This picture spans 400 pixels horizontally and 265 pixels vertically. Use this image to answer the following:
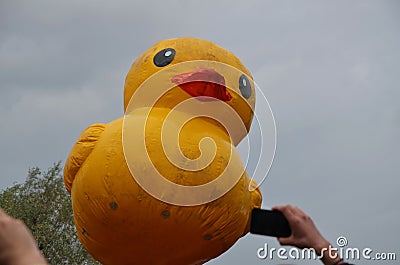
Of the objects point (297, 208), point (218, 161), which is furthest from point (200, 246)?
point (297, 208)

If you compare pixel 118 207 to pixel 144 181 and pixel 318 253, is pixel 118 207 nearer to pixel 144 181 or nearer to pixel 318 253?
pixel 144 181

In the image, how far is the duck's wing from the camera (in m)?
4.18

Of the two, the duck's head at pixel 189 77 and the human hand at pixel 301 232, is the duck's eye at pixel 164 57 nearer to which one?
the duck's head at pixel 189 77

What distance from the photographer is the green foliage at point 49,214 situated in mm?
16219

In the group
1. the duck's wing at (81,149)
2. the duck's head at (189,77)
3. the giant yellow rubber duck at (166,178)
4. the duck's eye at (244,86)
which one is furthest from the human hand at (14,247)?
the duck's eye at (244,86)

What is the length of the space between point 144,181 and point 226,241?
33.0 inches

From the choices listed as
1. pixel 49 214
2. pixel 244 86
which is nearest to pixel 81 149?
pixel 244 86

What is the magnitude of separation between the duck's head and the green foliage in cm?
1220

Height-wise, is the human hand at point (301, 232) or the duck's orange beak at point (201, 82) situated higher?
the duck's orange beak at point (201, 82)

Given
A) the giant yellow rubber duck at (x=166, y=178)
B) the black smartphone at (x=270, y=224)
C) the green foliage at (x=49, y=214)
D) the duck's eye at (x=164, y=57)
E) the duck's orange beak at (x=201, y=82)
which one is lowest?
the black smartphone at (x=270, y=224)

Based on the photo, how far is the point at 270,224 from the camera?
2.29 metres

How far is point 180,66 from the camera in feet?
15.1

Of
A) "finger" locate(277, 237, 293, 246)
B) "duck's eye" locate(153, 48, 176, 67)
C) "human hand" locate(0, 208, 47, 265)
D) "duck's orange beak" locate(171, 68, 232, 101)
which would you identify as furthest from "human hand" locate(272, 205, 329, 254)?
"duck's eye" locate(153, 48, 176, 67)

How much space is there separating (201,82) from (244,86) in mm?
524
